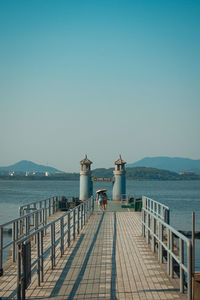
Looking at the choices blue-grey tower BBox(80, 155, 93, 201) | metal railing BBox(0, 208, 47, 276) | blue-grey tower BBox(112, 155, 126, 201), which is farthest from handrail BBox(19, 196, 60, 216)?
blue-grey tower BBox(112, 155, 126, 201)

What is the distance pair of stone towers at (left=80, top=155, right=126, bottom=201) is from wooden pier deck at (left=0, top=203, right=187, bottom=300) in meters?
18.5

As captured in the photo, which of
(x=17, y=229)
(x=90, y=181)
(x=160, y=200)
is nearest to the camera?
(x=17, y=229)

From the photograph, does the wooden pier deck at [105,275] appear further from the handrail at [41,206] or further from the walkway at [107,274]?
the handrail at [41,206]

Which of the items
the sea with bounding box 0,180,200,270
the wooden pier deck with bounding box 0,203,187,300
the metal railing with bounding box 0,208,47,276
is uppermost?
the metal railing with bounding box 0,208,47,276

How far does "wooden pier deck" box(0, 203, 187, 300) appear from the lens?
7200mm

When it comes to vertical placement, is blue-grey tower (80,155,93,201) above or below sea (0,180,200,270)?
above

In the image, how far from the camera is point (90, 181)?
105 feet

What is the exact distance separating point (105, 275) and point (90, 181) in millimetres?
23633

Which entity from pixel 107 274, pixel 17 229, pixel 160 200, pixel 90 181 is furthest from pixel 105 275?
pixel 160 200

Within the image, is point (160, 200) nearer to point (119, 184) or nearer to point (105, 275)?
point (119, 184)

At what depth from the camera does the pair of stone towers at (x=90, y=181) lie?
105 ft

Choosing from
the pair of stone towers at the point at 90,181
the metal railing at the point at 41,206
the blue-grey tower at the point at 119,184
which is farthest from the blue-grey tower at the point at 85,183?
the metal railing at the point at 41,206

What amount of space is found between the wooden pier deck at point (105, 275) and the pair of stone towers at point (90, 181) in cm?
1853

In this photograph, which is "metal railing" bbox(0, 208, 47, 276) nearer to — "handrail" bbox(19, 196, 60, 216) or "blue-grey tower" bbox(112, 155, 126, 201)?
"handrail" bbox(19, 196, 60, 216)
